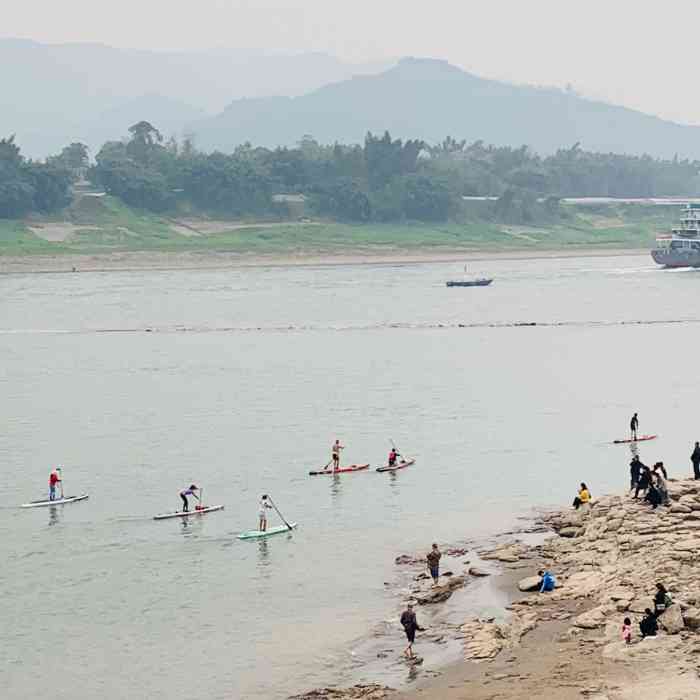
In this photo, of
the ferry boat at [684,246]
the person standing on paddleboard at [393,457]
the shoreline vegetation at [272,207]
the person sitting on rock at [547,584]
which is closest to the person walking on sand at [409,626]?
the person sitting on rock at [547,584]

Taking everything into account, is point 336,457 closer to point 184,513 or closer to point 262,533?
point 184,513

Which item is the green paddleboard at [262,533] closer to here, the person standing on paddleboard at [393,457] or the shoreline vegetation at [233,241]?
the person standing on paddleboard at [393,457]

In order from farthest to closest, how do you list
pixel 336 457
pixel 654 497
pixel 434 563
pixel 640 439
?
pixel 640 439 → pixel 336 457 → pixel 654 497 → pixel 434 563

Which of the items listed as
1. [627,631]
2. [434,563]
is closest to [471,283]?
[434,563]

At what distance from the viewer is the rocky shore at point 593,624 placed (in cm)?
2280

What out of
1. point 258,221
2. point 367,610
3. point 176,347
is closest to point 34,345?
point 176,347

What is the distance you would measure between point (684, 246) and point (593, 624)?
401 ft

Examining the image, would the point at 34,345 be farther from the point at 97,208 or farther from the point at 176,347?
the point at 97,208

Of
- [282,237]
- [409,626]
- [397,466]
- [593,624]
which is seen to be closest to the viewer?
[593,624]

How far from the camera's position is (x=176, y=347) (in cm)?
7850

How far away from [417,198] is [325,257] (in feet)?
89.8

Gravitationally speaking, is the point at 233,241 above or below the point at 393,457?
above

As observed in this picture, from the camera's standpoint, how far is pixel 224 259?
144250mm

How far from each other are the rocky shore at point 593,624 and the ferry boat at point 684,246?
364 ft
